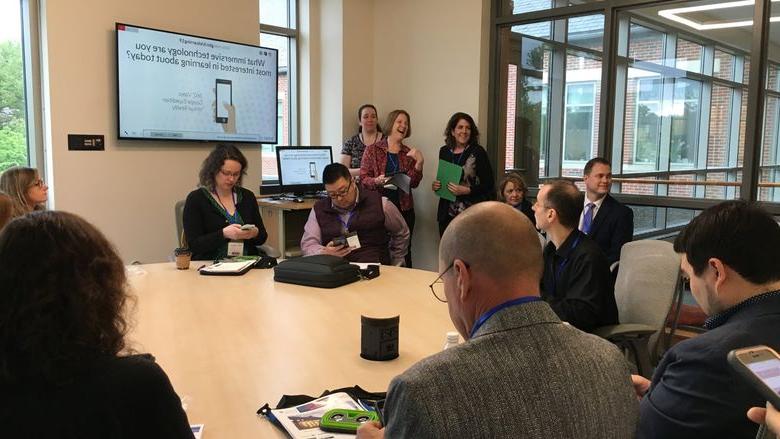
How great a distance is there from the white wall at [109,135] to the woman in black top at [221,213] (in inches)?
40.4

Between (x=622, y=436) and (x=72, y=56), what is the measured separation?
188 inches

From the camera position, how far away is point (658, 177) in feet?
16.2

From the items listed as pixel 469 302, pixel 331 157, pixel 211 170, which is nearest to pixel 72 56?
pixel 211 170

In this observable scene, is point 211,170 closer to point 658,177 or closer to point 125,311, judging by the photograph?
point 125,311

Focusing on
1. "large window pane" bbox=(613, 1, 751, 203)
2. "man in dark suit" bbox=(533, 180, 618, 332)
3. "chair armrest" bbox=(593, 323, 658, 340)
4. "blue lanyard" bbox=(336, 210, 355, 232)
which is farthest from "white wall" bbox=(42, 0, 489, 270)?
"chair armrest" bbox=(593, 323, 658, 340)

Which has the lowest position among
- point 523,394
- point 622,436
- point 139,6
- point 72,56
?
point 622,436

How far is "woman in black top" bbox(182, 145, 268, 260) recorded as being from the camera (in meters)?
3.77

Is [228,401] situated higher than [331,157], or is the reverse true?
[331,157]

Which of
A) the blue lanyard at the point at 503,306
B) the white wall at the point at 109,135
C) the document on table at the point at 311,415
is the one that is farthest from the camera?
the white wall at the point at 109,135

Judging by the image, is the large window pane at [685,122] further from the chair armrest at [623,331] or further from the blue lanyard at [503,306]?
the blue lanyard at [503,306]

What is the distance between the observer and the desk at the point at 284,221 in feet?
17.7

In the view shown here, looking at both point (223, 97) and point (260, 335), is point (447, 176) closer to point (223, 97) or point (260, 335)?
point (223, 97)

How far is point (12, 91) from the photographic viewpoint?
479 centimetres

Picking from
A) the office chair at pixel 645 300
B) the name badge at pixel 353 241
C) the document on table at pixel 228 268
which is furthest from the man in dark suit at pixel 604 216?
the document on table at pixel 228 268
